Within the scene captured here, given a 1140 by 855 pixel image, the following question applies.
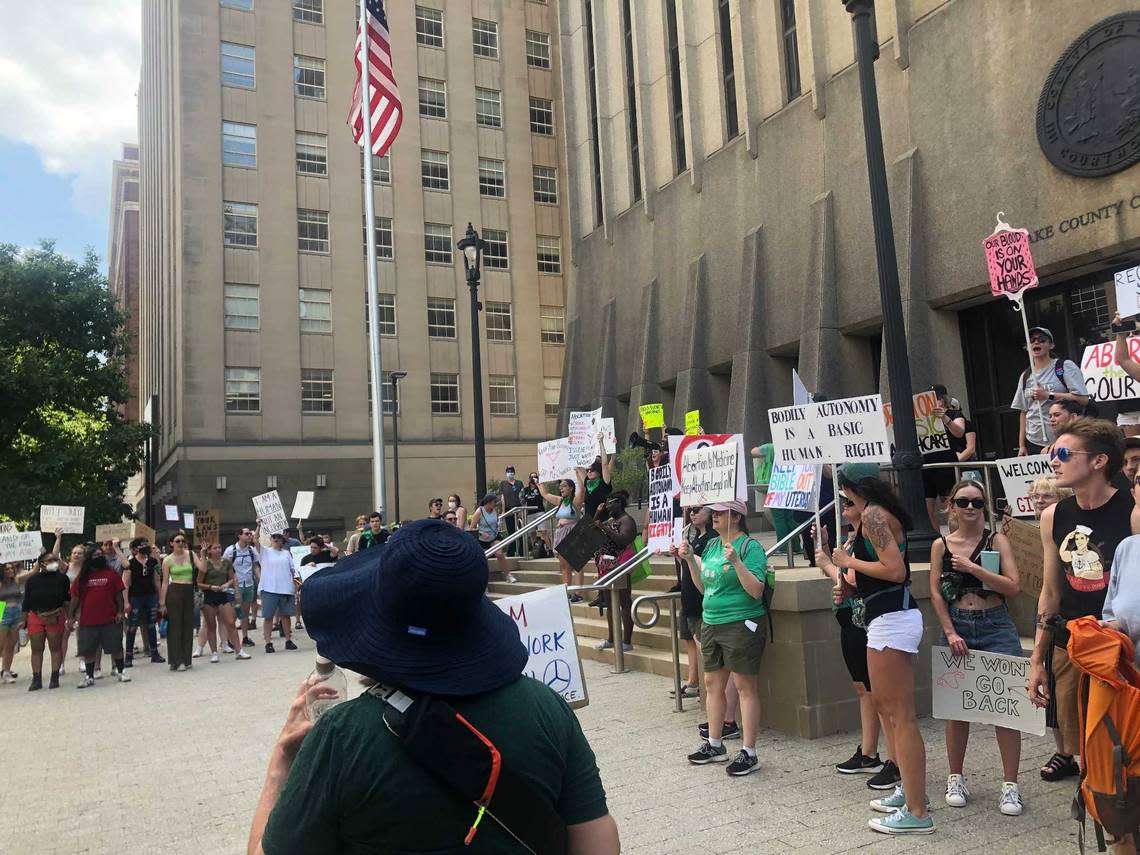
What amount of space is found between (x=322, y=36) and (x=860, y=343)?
27726 millimetres

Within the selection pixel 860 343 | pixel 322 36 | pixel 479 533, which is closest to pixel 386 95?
pixel 479 533

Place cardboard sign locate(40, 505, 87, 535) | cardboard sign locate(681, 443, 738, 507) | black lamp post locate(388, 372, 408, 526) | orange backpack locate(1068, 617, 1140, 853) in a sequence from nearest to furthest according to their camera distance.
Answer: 1. orange backpack locate(1068, 617, 1140, 853)
2. cardboard sign locate(681, 443, 738, 507)
3. cardboard sign locate(40, 505, 87, 535)
4. black lamp post locate(388, 372, 408, 526)

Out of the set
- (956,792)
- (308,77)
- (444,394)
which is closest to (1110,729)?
(956,792)

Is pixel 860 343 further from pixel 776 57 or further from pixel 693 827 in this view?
pixel 693 827

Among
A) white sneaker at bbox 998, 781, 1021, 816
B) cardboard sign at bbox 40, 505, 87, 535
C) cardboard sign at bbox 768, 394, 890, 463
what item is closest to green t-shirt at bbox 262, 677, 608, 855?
white sneaker at bbox 998, 781, 1021, 816

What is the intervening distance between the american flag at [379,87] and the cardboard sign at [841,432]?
10612mm

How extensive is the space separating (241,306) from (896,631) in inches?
1316

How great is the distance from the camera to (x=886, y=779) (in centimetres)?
569

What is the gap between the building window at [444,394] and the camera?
37906 millimetres

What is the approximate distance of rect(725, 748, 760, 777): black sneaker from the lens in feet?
20.5

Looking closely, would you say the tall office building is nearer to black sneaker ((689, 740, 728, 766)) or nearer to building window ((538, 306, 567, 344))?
building window ((538, 306, 567, 344))

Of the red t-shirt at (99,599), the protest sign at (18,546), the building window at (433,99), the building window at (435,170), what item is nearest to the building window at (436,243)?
the building window at (435,170)

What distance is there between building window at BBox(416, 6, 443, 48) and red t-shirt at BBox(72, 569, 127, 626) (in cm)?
3216

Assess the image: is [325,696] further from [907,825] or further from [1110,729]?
[907,825]
